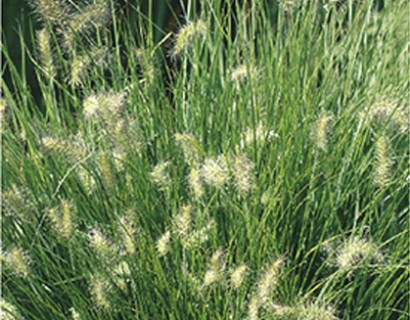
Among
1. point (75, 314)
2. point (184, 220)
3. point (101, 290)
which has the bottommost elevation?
point (75, 314)

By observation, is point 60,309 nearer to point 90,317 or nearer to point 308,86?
point 90,317

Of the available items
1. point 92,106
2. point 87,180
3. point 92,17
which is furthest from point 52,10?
point 87,180

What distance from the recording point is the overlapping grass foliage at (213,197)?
213cm

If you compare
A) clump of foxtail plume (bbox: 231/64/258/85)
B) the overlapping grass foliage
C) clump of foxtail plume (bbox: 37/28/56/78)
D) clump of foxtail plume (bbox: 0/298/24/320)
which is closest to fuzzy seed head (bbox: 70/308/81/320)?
the overlapping grass foliage

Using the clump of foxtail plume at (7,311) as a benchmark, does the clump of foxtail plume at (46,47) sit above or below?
above

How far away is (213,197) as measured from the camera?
82.6 inches

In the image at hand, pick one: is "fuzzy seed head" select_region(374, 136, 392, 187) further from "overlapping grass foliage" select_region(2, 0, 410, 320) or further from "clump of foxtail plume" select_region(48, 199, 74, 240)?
"clump of foxtail plume" select_region(48, 199, 74, 240)

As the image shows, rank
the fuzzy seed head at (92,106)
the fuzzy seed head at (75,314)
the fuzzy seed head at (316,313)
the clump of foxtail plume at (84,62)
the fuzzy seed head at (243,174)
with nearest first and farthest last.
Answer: the fuzzy seed head at (316,313) < the fuzzy seed head at (243,174) < the fuzzy seed head at (75,314) < the fuzzy seed head at (92,106) < the clump of foxtail plume at (84,62)

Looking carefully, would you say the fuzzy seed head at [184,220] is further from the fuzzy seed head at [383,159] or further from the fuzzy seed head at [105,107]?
the fuzzy seed head at [383,159]

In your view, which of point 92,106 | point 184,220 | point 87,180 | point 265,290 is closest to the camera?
point 265,290

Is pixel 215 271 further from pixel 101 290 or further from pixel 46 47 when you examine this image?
pixel 46 47

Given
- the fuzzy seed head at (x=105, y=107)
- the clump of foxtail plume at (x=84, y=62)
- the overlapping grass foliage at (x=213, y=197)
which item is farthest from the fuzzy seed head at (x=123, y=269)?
the clump of foxtail plume at (x=84, y=62)

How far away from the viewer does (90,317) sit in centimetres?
225

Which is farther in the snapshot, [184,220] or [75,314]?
[75,314]
